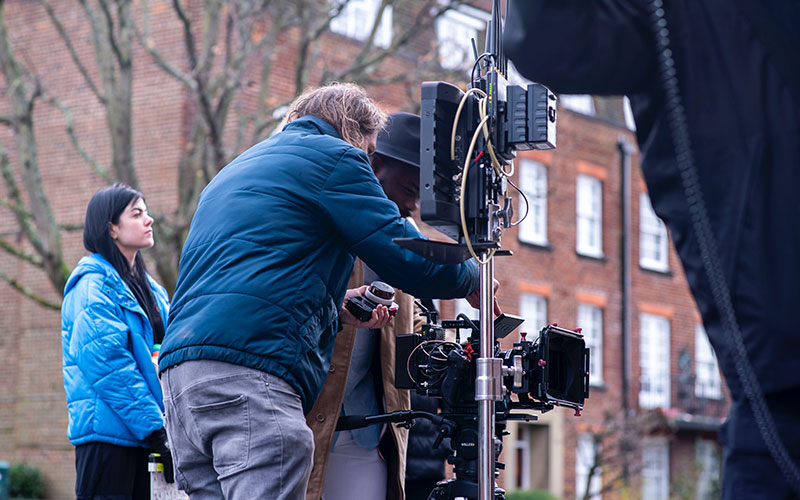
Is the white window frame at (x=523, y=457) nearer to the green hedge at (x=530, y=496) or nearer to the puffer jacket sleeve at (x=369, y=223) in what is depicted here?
the green hedge at (x=530, y=496)

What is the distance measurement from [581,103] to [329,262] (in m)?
23.7

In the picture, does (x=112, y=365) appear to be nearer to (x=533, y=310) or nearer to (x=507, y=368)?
(x=507, y=368)

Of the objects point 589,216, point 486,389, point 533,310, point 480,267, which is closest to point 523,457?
point 533,310

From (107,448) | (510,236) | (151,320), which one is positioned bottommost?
(107,448)

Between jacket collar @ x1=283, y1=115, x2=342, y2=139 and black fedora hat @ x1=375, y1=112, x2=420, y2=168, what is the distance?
40.8 inches

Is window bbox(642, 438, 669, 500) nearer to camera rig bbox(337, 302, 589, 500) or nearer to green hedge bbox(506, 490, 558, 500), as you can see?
green hedge bbox(506, 490, 558, 500)

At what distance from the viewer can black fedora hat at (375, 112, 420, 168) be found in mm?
5145

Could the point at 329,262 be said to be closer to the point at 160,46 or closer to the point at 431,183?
the point at 431,183

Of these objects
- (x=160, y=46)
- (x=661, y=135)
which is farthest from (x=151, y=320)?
(x=160, y=46)

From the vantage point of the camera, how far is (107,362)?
207 inches

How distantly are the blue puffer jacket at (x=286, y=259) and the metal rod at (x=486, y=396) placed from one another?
0.17 m

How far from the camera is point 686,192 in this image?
90.0 inches

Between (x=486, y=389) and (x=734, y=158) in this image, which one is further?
(x=486, y=389)

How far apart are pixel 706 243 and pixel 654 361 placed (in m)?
26.6
